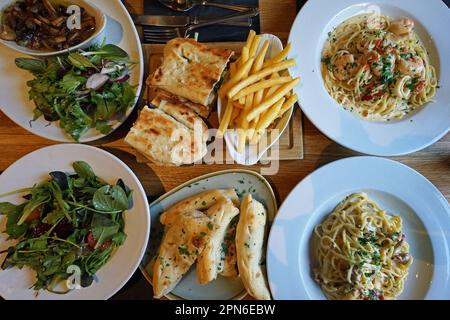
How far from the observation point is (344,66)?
8.86ft

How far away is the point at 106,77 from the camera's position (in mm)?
2498

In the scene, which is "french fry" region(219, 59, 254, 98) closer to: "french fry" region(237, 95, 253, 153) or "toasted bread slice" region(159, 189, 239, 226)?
"french fry" region(237, 95, 253, 153)

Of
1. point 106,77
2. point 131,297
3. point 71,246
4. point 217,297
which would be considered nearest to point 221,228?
point 217,297

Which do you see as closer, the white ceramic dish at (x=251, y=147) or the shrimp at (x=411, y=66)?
the white ceramic dish at (x=251, y=147)

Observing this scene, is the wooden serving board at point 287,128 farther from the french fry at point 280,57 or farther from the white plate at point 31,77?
the french fry at point 280,57

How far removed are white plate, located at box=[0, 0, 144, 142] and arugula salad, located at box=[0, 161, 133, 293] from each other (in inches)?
11.7

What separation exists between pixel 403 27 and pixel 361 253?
1.55 m

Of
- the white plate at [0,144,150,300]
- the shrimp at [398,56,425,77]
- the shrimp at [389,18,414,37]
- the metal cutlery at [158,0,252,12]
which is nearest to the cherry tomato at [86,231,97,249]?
the white plate at [0,144,150,300]

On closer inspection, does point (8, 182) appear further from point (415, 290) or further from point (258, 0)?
point (415, 290)

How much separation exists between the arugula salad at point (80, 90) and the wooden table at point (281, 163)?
20cm

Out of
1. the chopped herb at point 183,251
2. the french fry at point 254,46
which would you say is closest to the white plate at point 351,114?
the french fry at point 254,46

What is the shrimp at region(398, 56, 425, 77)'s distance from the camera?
264 cm

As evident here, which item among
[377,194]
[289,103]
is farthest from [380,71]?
[377,194]

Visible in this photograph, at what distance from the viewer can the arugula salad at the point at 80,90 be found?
245 cm
